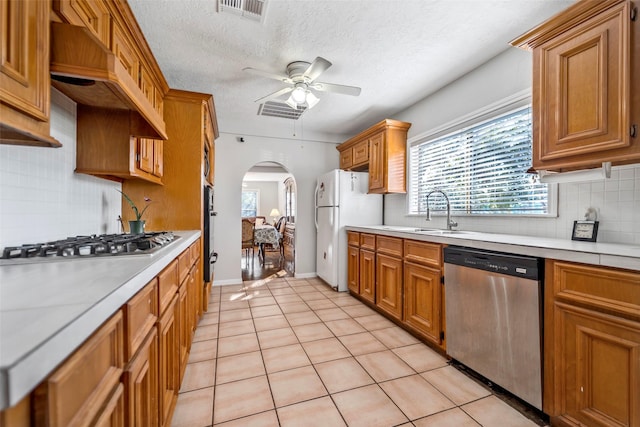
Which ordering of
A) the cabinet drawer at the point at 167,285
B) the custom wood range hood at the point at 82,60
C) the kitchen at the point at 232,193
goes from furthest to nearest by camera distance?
the kitchen at the point at 232,193, the cabinet drawer at the point at 167,285, the custom wood range hood at the point at 82,60

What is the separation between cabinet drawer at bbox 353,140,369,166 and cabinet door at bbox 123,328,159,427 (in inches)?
129

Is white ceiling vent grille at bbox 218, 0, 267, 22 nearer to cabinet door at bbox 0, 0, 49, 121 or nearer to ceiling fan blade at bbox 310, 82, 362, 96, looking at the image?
ceiling fan blade at bbox 310, 82, 362, 96

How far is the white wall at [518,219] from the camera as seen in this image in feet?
5.19

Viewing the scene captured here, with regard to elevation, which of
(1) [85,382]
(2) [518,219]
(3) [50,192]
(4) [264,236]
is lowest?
(4) [264,236]

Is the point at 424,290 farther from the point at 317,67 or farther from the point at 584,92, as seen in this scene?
the point at 317,67

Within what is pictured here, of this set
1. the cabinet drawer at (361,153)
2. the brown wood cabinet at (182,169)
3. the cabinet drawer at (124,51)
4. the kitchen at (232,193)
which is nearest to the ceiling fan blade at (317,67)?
the brown wood cabinet at (182,169)

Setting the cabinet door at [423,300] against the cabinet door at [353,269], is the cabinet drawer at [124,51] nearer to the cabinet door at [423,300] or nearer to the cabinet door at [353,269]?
the cabinet door at [423,300]

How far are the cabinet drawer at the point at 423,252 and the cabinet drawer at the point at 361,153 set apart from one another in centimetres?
169

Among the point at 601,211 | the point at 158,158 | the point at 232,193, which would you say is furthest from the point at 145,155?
the point at 601,211

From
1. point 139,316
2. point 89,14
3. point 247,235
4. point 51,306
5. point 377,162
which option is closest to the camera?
point 51,306

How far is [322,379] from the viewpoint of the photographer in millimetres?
1787

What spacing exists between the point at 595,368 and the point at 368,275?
6.72 feet

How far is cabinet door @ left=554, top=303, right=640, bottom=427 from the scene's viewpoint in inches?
44.5

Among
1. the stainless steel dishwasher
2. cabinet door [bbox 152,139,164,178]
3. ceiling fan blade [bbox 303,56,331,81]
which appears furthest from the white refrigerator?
cabinet door [bbox 152,139,164,178]
